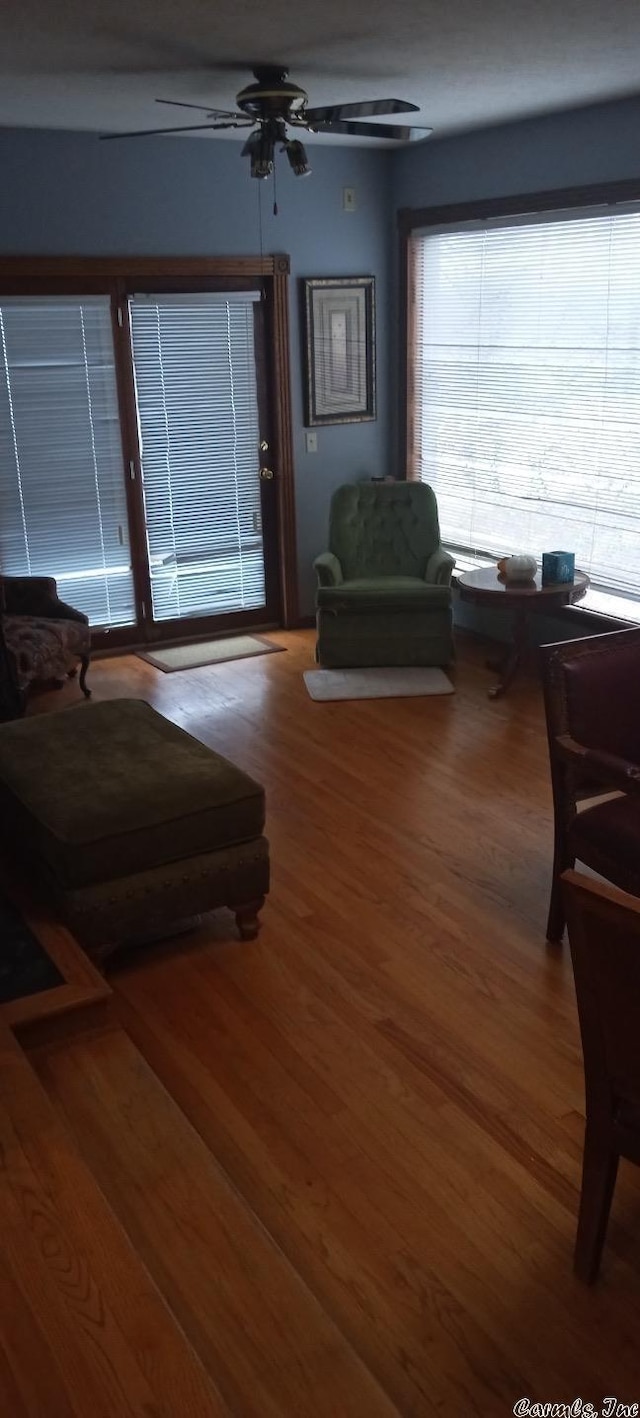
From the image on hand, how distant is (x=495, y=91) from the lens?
4457 mm

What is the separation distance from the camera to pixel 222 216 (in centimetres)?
576

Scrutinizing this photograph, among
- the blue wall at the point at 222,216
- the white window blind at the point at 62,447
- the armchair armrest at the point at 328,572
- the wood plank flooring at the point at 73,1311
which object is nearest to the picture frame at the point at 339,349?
the blue wall at the point at 222,216

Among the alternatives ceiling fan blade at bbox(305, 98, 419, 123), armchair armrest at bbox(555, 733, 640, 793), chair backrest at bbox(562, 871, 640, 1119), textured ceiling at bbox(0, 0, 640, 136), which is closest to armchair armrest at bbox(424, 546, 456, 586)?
textured ceiling at bbox(0, 0, 640, 136)

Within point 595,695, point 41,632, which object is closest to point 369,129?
point 595,695

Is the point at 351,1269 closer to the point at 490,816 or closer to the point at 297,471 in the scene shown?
the point at 490,816

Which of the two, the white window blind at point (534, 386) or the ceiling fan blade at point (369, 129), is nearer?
the ceiling fan blade at point (369, 129)

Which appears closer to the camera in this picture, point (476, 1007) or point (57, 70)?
Result: point (476, 1007)

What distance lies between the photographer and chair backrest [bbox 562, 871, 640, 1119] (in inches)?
69.1

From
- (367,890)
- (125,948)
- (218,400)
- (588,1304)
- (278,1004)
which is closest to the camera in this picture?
(588,1304)

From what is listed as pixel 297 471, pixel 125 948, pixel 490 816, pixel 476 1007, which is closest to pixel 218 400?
pixel 297 471

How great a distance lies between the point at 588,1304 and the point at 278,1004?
1159 millimetres

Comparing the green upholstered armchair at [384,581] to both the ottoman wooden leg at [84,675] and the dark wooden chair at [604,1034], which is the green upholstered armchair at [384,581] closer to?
the ottoman wooden leg at [84,675]

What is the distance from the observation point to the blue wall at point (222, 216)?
5.22 m

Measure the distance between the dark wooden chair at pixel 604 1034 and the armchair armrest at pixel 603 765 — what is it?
3.17 feet
